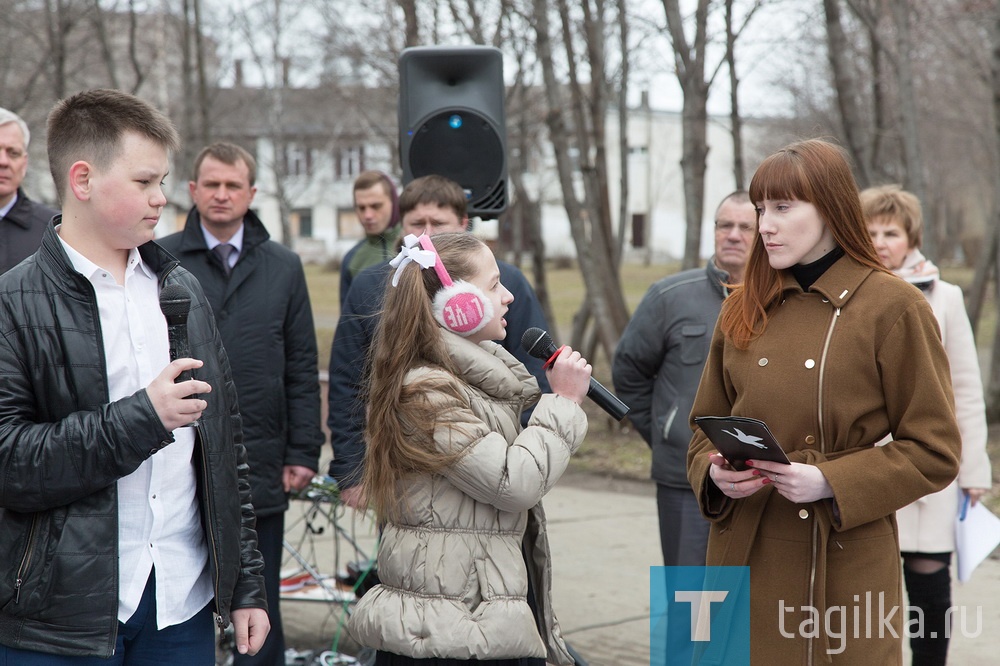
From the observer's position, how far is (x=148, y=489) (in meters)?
2.52

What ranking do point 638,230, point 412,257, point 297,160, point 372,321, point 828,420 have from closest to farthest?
1. point 828,420
2. point 412,257
3. point 372,321
4. point 297,160
5. point 638,230

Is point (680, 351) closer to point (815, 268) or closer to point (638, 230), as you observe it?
point (815, 268)

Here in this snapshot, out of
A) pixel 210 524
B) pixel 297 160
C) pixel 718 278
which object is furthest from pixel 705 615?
pixel 297 160

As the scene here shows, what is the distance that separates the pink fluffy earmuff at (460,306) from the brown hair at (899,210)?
2.21 m

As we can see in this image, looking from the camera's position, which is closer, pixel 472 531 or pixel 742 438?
pixel 742 438

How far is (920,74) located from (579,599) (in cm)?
1598

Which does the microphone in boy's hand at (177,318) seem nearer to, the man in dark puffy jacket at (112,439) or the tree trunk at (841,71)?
the man in dark puffy jacket at (112,439)

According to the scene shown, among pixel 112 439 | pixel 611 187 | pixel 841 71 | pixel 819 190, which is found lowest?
pixel 112 439

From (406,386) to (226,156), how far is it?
213 centimetres

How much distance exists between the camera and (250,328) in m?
4.45

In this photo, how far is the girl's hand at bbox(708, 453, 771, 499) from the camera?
282 centimetres

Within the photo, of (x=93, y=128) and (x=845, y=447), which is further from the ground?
(x=93, y=128)

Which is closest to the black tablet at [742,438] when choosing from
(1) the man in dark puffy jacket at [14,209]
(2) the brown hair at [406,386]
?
(2) the brown hair at [406,386]

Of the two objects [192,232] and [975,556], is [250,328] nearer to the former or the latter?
[192,232]
